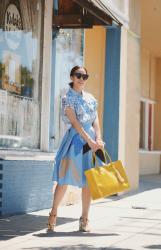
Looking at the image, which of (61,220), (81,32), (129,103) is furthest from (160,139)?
(61,220)

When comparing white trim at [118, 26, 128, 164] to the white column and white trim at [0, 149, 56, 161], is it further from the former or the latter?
white trim at [0, 149, 56, 161]

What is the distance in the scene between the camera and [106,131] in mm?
11383

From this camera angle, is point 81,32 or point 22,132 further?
point 81,32

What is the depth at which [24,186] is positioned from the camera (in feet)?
25.9

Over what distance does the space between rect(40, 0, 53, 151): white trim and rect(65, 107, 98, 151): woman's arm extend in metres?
2.56

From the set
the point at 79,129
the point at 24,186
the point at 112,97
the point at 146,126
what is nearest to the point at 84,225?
the point at 79,129

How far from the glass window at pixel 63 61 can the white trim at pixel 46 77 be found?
11.2 inches

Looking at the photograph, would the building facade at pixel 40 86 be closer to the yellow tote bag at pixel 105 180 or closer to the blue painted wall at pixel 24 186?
the blue painted wall at pixel 24 186

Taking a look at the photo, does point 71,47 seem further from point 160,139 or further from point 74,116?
point 160,139

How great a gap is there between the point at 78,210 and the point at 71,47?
109 inches

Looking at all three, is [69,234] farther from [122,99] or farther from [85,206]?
[122,99]

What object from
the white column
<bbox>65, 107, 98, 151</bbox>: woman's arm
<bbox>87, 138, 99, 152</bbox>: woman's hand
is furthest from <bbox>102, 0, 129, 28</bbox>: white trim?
<bbox>87, 138, 99, 152</bbox>: woman's hand

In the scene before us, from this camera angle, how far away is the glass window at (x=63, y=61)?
935 cm

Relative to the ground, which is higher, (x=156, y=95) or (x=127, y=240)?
(x=156, y=95)
